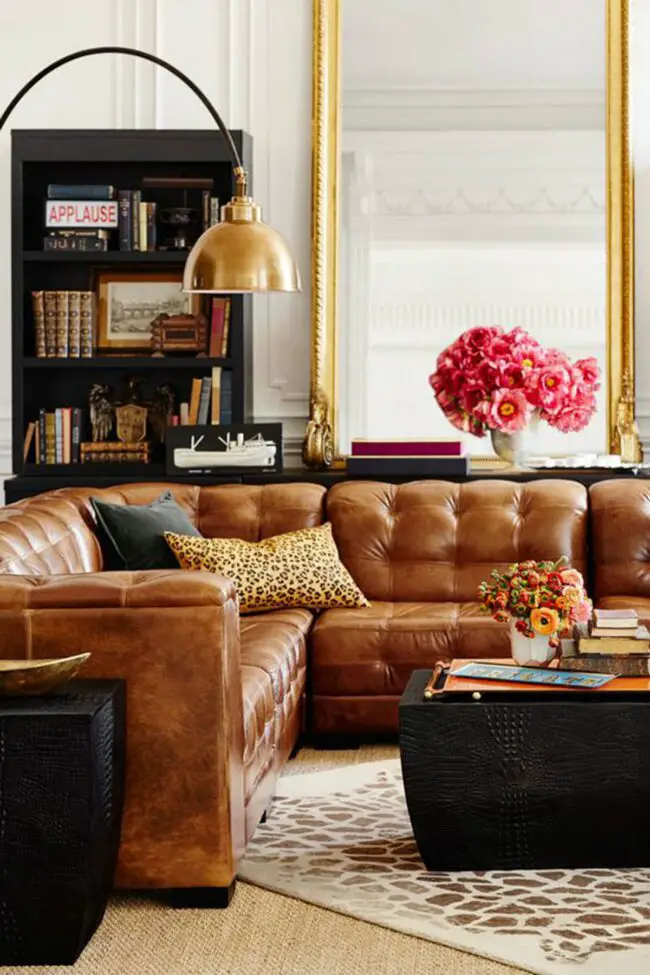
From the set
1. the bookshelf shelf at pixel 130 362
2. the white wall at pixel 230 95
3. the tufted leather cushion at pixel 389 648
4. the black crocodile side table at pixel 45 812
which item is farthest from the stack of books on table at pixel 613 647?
the white wall at pixel 230 95

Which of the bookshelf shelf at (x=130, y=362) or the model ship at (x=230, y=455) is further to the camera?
the bookshelf shelf at (x=130, y=362)

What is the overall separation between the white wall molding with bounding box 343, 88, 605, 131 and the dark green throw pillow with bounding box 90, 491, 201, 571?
2.19m

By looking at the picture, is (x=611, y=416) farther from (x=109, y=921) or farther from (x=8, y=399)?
(x=109, y=921)

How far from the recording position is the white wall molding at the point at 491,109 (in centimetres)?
627

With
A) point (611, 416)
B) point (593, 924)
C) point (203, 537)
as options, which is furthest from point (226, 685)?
point (611, 416)

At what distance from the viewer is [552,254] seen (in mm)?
6266

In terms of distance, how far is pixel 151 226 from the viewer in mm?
6117

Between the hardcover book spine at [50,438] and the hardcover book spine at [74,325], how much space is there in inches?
11.1

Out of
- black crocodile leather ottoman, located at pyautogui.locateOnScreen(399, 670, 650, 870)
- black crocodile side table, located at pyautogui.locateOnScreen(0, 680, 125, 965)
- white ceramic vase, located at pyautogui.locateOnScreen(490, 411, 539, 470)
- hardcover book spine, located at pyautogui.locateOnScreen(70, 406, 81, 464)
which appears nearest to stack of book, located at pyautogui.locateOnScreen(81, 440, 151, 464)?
hardcover book spine, located at pyautogui.locateOnScreen(70, 406, 81, 464)

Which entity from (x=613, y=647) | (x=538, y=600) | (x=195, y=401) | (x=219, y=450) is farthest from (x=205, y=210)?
(x=613, y=647)

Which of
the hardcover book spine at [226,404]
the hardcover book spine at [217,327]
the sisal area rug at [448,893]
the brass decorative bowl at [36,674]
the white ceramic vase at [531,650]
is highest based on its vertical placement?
the hardcover book spine at [217,327]

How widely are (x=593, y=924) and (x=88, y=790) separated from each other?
1.14 metres

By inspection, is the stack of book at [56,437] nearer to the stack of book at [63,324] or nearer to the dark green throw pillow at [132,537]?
the stack of book at [63,324]

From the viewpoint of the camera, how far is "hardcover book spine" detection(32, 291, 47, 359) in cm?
611
